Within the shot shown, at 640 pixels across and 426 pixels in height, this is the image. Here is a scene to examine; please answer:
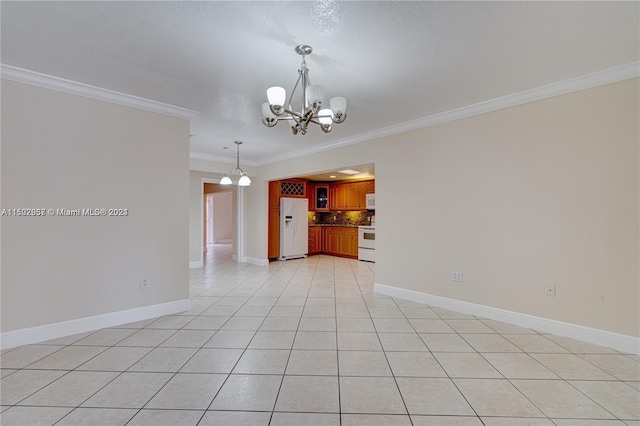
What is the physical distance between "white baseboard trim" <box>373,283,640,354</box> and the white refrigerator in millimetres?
4014

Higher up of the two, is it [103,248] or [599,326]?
[103,248]

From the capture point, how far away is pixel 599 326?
2740 millimetres

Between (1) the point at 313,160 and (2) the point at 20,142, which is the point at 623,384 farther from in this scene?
(2) the point at 20,142

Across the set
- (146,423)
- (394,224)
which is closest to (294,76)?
(394,224)

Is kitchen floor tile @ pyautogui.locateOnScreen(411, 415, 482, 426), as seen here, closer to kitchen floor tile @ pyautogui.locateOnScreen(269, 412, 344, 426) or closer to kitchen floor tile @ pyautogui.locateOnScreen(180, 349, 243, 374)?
kitchen floor tile @ pyautogui.locateOnScreen(269, 412, 344, 426)

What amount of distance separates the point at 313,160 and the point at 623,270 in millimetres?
4403

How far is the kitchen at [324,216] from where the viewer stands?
766 cm

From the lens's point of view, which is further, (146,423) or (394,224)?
(394,224)

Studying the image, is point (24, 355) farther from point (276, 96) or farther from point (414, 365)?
point (414, 365)

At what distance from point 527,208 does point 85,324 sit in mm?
4886

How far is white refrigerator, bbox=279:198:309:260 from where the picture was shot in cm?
773

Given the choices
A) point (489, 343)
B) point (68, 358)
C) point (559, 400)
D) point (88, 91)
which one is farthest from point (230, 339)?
point (88, 91)

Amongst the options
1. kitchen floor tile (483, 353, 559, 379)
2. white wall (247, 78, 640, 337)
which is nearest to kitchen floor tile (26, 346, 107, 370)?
kitchen floor tile (483, 353, 559, 379)

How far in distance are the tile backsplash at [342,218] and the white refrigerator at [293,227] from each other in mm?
946
